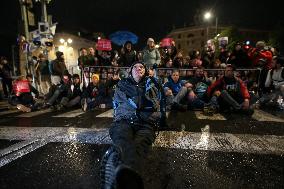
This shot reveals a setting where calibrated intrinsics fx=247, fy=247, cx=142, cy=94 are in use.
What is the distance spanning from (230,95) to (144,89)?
381 cm

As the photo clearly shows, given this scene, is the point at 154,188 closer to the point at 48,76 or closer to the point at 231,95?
the point at 231,95

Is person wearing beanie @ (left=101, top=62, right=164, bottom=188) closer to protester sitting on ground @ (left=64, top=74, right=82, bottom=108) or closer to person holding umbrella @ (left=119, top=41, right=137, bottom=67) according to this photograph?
protester sitting on ground @ (left=64, top=74, right=82, bottom=108)

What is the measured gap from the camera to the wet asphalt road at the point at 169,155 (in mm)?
2771

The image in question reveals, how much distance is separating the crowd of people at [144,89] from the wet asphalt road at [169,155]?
0.37 m

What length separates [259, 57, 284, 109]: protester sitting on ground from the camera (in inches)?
328

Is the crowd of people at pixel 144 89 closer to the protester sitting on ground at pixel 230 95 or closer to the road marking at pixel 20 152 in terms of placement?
the protester sitting on ground at pixel 230 95

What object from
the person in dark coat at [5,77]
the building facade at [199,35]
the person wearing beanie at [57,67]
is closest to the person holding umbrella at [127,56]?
the person wearing beanie at [57,67]

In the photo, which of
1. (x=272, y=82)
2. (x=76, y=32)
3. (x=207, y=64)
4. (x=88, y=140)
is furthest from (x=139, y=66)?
(x=76, y=32)

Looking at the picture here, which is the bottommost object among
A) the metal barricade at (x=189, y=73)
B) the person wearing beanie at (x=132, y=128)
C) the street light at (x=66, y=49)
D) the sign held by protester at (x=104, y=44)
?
the person wearing beanie at (x=132, y=128)

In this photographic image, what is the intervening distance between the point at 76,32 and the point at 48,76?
41.7 m

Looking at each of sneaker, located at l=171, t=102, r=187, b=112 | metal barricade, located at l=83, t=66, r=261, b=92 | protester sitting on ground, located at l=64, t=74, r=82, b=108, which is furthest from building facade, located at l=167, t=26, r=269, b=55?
sneaker, located at l=171, t=102, r=187, b=112

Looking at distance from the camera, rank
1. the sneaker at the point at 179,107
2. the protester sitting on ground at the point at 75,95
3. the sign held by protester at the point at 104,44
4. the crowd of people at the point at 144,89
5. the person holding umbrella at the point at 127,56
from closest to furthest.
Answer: the crowd of people at the point at 144,89 → the sneaker at the point at 179,107 → the protester sitting on ground at the point at 75,95 → the person holding umbrella at the point at 127,56 → the sign held by protester at the point at 104,44

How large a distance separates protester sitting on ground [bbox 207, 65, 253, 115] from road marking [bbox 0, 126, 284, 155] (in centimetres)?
218

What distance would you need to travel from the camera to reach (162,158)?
136 inches
